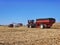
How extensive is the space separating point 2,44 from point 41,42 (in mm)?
2726

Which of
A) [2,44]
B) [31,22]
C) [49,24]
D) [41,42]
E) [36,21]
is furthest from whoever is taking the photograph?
[31,22]

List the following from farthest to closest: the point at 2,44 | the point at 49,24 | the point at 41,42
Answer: the point at 49,24
the point at 41,42
the point at 2,44

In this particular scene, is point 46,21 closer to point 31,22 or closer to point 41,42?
point 31,22

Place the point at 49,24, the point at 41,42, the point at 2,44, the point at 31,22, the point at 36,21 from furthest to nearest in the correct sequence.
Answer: the point at 31,22 < the point at 36,21 < the point at 49,24 < the point at 41,42 < the point at 2,44

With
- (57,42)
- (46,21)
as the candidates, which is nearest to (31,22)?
(46,21)

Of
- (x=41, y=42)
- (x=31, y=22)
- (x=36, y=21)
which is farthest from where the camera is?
(x=31, y=22)

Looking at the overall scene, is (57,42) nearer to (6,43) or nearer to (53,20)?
(6,43)

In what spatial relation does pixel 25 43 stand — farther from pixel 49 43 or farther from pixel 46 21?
pixel 46 21

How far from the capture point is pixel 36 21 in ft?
142

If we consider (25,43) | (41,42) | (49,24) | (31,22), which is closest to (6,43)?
(25,43)

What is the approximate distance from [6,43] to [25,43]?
1.30m

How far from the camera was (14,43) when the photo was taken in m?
13.1

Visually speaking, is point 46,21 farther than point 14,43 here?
Yes

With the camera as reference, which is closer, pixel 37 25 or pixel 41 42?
pixel 41 42
